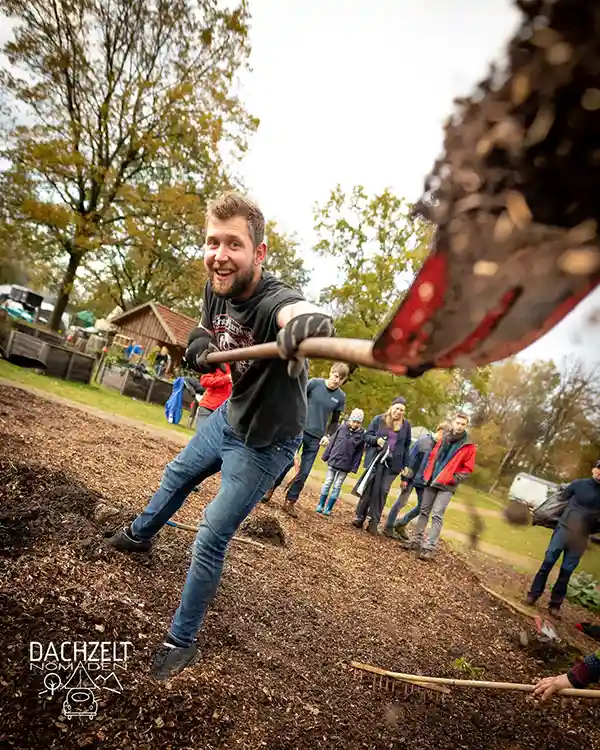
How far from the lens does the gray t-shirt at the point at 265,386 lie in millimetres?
2180

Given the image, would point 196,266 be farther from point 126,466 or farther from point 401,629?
point 401,629

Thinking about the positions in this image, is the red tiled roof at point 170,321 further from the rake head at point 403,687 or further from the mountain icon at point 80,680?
the mountain icon at point 80,680

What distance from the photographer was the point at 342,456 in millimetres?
7434

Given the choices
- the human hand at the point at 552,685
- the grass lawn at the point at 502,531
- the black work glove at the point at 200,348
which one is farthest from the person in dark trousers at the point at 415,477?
the black work glove at the point at 200,348

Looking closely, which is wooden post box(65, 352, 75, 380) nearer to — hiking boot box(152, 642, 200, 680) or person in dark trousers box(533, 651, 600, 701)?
hiking boot box(152, 642, 200, 680)

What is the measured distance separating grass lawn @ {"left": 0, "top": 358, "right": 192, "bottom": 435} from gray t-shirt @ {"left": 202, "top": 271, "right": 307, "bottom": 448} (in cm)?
812

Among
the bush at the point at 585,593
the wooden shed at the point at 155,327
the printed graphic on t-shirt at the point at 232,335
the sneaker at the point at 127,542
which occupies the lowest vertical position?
the bush at the point at 585,593

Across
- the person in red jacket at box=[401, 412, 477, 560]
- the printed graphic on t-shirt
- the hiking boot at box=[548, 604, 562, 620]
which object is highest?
the printed graphic on t-shirt

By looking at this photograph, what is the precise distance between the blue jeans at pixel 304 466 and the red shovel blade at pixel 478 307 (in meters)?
5.13

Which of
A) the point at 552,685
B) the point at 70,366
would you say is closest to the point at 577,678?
the point at 552,685

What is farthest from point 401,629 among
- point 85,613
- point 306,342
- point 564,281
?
point 564,281

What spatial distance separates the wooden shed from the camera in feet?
90.2

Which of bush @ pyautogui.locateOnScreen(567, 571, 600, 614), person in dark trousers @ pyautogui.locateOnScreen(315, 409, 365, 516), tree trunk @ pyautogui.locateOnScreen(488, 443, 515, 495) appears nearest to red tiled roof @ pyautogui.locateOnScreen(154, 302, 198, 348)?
person in dark trousers @ pyautogui.locateOnScreen(315, 409, 365, 516)

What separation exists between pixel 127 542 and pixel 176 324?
2679 cm
